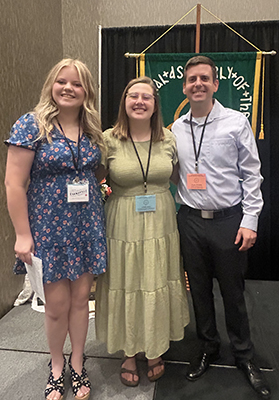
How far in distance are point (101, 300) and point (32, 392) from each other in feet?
1.98

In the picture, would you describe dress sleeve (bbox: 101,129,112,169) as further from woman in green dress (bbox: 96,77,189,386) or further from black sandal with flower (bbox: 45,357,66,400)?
black sandal with flower (bbox: 45,357,66,400)

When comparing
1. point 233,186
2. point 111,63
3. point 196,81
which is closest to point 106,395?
point 233,186

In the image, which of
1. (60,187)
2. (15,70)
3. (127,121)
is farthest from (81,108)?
(15,70)

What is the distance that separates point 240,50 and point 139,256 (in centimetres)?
233

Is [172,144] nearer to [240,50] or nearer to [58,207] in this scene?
[58,207]

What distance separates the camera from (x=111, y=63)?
10.00 ft

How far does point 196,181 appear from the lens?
1637 millimetres

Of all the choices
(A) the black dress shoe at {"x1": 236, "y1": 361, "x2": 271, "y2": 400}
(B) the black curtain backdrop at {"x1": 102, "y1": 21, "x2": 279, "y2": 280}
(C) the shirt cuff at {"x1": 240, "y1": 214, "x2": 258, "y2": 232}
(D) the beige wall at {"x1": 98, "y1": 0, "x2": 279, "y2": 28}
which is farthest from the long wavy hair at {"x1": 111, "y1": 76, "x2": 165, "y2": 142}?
(D) the beige wall at {"x1": 98, "y1": 0, "x2": 279, "y2": 28}

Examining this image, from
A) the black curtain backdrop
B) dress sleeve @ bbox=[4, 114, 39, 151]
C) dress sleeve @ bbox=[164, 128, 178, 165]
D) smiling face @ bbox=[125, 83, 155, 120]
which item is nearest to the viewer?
dress sleeve @ bbox=[4, 114, 39, 151]

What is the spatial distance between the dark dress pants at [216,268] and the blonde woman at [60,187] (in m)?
0.48

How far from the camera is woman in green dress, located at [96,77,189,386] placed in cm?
156

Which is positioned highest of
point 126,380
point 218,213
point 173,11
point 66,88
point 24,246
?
point 173,11

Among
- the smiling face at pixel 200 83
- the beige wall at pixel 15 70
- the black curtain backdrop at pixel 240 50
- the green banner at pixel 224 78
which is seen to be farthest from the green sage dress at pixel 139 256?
the black curtain backdrop at pixel 240 50

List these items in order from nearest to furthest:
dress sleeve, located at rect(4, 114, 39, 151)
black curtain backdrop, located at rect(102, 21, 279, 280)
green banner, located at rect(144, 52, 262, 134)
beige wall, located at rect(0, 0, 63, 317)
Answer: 1. dress sleeve, located at rect(4, 114, 39, 151)
2. beige wall, located at rect(0, 0, 63, 317)
3. green banner, located at rect(144, 52, 262, 134)
4. black curtain backdrop, located at rect(102, 21, 279, 280)
